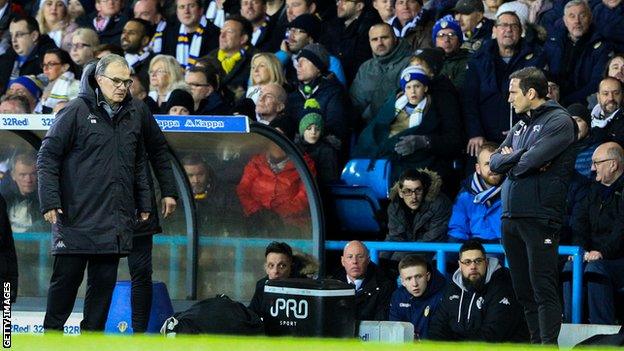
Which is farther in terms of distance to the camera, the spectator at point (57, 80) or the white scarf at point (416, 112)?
the spectator at point (57, 80)

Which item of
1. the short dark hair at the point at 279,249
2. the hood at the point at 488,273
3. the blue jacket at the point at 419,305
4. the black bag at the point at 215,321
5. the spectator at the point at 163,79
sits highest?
the spectator at the point at 163,79

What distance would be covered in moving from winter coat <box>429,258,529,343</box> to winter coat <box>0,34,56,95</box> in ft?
21.6

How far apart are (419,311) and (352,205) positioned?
1556mm

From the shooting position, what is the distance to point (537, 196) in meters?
10.1

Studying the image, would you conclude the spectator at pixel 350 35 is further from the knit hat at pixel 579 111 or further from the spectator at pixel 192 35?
the knit hat at pixel 579 111

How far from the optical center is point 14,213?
44.3 feet

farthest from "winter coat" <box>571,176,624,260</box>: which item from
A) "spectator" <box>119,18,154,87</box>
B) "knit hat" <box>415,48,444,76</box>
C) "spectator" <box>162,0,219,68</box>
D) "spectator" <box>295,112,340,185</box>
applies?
"spectator" <box>119,18,154,87</box>

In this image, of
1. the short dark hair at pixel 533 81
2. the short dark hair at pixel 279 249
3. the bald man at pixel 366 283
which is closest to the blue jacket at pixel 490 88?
the bald man at pixel 366 283

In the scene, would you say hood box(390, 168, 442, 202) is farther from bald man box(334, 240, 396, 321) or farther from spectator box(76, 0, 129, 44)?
spectator box(76, 0, 129, 44)

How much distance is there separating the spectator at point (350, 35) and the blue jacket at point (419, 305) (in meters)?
3.21

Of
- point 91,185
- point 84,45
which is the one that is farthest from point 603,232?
point 84,45

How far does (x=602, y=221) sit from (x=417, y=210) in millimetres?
1556

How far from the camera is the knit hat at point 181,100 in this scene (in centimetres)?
1426

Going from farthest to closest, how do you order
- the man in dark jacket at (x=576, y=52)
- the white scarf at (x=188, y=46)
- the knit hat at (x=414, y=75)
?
the white scarf at (x=188, y=46) → the man in dark jacket at (x=576, y=52) → the knit hat at (x=414, y=75)
